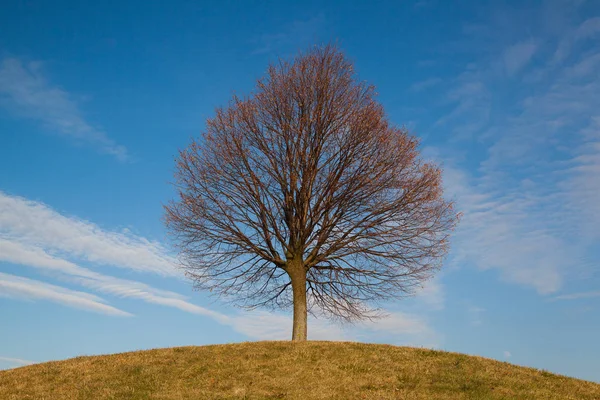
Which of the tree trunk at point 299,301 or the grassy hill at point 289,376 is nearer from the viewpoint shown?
the grassy hill at point 289,376

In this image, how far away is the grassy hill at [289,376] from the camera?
14.8 m

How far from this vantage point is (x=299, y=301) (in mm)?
22062

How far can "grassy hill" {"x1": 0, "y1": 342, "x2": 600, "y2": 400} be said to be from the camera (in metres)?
14.8

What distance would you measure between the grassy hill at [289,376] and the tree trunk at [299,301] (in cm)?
203

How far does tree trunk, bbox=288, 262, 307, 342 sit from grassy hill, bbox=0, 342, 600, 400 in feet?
6.65

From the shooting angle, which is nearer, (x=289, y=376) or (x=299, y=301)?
(x=289, y=376)

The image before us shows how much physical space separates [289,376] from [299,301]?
6.35 m

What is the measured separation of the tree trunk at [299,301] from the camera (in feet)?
70.7

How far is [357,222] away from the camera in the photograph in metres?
22.5

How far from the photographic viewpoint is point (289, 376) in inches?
623

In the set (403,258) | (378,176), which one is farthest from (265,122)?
(403,258)

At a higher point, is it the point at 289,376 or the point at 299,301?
the point at 299,301

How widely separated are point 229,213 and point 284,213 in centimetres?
252

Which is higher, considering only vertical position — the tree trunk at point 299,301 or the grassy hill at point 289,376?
the tree trunk at point 299,301
